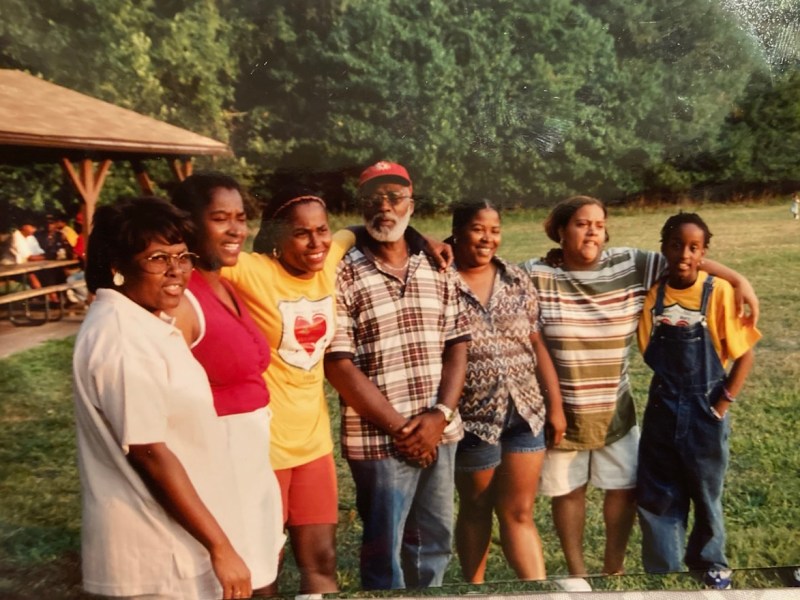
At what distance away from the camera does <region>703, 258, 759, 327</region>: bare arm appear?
246cm

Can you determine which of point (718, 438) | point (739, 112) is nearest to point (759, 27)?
point (739, 112)

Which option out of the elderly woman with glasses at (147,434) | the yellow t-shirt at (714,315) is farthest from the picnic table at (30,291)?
the yellow t-shirt at (714,315)

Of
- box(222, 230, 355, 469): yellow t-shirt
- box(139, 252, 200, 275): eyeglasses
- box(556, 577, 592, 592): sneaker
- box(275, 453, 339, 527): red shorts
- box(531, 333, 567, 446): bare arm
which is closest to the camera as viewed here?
box(139, 252, 200, 275): eyeglasses

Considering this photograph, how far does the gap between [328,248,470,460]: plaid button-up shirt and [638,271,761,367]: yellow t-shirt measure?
0.61m

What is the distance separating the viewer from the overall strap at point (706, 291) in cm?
246

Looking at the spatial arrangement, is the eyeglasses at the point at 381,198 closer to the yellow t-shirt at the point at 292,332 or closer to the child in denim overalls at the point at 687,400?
the yellow t-shirt at the point at 292,332

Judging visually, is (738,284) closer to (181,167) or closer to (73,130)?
(181,167)

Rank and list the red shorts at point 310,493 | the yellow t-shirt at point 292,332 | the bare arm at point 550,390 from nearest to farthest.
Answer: the yellow t-shirt at point 292,332
the red shorts at point 310,493
the bare arm at point 550,390

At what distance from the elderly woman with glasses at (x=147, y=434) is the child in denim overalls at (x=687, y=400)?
1.36 metres

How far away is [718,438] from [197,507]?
1679 millimetres

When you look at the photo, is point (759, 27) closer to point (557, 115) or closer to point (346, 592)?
point (557, 115)

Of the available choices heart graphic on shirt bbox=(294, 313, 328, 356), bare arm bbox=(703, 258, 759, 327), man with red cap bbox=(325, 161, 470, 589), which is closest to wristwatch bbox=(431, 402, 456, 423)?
man with red cap bbox=(325, 161, 470, 589)

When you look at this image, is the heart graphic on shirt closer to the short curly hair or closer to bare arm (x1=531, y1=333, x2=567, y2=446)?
bare arm (x1=531, y1=333, x2=567, y2=446)

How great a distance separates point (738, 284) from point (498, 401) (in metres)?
0.86
